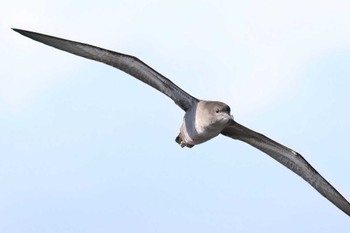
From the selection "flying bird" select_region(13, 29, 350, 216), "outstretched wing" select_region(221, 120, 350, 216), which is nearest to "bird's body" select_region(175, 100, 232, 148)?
"flying bird" select_region(13, 29, 350, 216)

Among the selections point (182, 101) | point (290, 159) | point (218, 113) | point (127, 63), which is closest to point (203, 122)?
point (218, 113)

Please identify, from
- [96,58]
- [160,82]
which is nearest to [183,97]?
[160,82]

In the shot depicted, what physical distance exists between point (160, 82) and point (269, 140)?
4.25 m

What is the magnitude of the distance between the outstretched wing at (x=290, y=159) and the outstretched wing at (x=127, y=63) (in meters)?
2.29

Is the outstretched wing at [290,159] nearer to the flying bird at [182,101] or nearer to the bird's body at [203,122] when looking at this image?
the flying bird at [182,101]

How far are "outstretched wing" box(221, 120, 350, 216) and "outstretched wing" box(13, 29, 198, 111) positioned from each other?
2.29 meters

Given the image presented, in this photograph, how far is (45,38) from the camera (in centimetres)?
2667

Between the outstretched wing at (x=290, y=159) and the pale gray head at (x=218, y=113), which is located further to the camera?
the outstretched wing at (x=290, y=159)

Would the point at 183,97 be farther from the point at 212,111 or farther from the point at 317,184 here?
the point at 317,184

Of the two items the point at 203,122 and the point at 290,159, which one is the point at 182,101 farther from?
the point at 290,159

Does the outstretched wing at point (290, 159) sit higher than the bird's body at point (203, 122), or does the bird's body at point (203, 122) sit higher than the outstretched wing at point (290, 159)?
the outstretched wing at point (290, 159)

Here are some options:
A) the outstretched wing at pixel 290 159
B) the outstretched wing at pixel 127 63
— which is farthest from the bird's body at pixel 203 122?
the outstretched wing at pixel 290 159

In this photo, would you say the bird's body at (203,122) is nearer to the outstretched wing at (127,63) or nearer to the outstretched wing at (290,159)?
the outstretched wing at (127,63)

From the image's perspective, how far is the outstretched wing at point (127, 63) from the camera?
26703 mm
